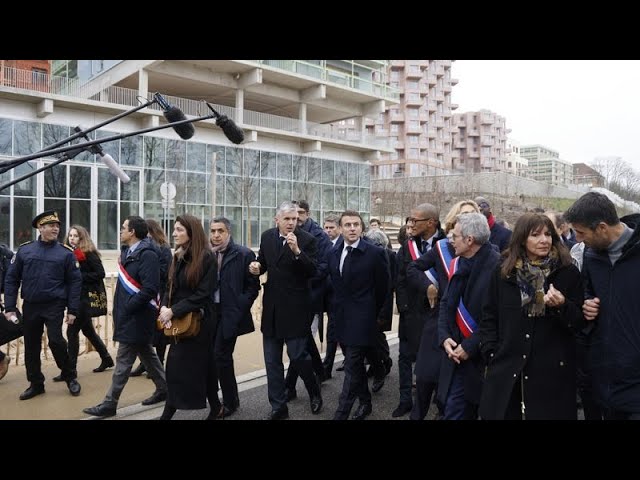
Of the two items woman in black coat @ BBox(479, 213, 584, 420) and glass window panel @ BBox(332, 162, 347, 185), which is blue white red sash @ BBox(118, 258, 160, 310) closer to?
woman in black coat @ BBox(479, 213, 584, 420)

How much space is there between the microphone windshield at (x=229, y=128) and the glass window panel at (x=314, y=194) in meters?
27.3

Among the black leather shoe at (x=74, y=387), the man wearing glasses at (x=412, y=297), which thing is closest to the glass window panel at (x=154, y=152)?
the black leather shoe at (x=74, y=387)

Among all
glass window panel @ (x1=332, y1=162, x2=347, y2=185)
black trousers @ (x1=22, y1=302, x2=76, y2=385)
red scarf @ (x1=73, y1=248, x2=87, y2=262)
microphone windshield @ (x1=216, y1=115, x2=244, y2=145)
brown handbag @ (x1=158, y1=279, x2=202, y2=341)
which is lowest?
black trousers @ (x1=22, y1=302, x2=76, y2=385)

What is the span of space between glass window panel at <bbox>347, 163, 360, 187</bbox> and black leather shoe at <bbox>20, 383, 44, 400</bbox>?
30.6 meters

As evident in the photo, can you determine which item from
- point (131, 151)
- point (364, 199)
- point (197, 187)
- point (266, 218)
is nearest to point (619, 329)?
point (131, 151)

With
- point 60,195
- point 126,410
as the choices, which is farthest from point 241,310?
point 60,195

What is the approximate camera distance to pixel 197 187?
27.8m

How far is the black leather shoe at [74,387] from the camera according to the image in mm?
5699

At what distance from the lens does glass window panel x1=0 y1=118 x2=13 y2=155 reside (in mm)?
21766

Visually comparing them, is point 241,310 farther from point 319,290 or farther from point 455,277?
point 455,277

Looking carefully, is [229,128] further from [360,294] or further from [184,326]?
[360,294]

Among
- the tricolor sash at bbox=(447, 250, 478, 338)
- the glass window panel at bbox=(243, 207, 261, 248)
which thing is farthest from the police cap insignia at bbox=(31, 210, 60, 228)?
the glass window panel at bbox=(243, 207, 261, 248)

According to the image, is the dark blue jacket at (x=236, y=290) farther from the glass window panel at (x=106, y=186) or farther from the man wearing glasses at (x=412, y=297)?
the glass window panel at (x=106, y=186)

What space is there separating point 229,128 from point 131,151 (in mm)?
22543
